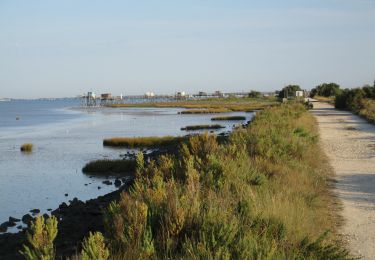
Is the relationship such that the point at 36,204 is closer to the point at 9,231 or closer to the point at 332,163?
the point at 9,231

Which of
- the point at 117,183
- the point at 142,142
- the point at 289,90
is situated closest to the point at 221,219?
the point at 117,183

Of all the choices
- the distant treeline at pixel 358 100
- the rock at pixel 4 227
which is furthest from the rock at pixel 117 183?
the distant treeline at pixel 358 100

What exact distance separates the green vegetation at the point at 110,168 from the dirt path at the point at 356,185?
10258mm

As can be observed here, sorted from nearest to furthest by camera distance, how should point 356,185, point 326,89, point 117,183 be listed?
point 356,185 < point 117,183 < point 326,89

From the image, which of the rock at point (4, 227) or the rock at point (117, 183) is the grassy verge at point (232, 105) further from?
the rock at point (4, 227)

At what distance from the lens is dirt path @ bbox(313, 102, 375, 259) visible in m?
8.24

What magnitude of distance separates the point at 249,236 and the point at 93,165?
2227 cm

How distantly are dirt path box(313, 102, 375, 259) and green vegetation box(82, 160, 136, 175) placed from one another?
33.7 feet

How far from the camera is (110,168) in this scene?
26.9 metres

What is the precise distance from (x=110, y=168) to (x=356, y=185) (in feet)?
53.5

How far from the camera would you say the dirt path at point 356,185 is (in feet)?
27.0

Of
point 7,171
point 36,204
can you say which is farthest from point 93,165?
point 36,204

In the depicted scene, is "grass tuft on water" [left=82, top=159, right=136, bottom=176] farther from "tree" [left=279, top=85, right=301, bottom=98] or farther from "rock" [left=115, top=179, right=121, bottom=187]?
"tree" [left=279, top=85, right=301, bottom=98]

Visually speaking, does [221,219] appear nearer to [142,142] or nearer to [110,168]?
[110,168]
